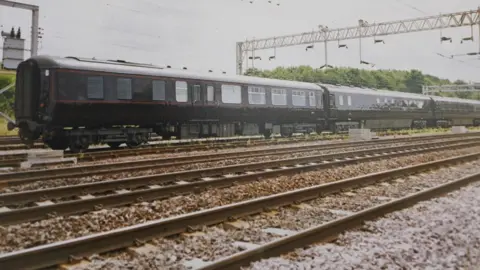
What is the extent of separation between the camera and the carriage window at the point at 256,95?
21.4 m

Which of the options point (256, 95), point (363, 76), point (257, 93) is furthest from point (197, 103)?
point (363, 76)

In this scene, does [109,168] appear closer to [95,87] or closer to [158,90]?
[95,87]

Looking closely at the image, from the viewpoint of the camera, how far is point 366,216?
19.9 ft

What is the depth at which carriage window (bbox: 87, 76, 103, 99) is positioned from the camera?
14773 mm

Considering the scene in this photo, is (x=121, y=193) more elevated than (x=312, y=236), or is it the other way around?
(x=121, y=193)

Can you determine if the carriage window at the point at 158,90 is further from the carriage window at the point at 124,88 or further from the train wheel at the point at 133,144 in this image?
the train wheel at the point at 133,144

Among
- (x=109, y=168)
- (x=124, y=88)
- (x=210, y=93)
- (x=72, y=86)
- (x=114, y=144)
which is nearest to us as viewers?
(x=109, y=168)

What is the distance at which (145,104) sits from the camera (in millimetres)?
16531

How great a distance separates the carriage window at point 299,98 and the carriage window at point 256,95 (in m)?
2.74

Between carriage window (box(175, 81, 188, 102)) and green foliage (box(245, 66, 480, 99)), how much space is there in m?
57.7

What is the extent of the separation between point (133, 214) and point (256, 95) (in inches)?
628

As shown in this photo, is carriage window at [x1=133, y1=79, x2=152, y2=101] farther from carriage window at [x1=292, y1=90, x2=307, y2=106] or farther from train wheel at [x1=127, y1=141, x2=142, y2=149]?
carriage window at [x1=292, y1=90, x2=307, y2=106]

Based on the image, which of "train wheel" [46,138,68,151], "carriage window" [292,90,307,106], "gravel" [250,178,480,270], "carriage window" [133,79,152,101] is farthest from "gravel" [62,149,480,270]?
"carriage window" [292,90,307,106]

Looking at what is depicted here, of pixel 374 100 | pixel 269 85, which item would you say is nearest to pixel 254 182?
pixel 269 85
